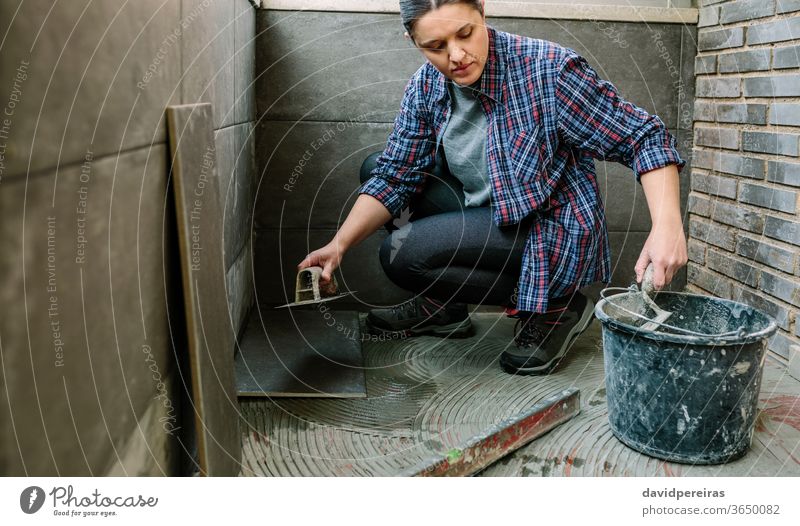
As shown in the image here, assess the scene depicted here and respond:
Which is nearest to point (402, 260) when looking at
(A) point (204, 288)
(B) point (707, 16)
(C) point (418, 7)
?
(C) point (418, 7)

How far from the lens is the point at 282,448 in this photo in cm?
124

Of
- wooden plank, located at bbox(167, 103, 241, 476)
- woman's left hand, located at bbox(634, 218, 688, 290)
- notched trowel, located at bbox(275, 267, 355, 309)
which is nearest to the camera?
wooden plank, located at bbox(167, 103, 241, 476)

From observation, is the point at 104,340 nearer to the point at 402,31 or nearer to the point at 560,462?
the point at 560,462

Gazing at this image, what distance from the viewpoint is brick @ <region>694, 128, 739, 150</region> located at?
1.84m

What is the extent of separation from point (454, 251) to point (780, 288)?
2.44 feet

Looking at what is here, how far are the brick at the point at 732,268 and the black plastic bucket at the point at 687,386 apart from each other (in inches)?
21.9

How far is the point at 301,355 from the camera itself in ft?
5.35

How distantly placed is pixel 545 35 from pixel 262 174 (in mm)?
868

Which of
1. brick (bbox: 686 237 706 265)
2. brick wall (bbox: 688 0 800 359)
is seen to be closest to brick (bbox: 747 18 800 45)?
brick wall (bbox: 688 0 800 359)

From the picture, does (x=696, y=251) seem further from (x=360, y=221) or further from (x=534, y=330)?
(x=360, y=221)

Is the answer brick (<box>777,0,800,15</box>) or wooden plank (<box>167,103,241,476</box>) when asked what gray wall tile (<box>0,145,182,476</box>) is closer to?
wooden plank (<box>167,103,241,476</box>)

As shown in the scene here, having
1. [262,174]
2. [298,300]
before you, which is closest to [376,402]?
[298,300]

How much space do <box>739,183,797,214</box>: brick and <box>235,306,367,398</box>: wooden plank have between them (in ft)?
3.28
